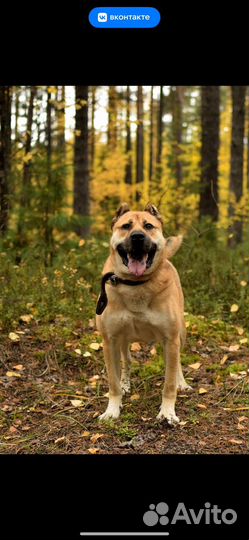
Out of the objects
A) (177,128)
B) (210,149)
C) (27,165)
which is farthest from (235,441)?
(177,128)

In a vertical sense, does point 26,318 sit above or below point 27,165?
below

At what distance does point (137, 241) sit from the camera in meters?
3.73

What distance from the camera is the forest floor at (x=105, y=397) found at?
3.73m

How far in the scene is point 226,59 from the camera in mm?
2170

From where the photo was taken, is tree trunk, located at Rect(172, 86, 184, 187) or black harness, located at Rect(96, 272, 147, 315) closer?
black harness, located at Rect(96, 272, 147, 315)

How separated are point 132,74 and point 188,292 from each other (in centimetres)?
507

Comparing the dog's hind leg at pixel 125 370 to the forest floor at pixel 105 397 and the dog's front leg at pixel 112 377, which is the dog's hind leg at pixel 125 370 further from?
the dog's front leg at pixel 112 377

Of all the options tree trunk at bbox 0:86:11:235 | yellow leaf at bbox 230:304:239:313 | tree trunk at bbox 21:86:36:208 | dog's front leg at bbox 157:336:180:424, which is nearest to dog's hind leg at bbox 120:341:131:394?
dog's front leg at bbox 157:336:180:424

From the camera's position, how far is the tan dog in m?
3.85

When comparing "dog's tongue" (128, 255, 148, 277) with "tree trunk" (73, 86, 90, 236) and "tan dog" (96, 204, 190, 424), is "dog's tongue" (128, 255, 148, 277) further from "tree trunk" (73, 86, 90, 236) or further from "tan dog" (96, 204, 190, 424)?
"tree trunk" (73, 86, 90, 236)

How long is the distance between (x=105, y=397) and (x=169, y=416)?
76cm

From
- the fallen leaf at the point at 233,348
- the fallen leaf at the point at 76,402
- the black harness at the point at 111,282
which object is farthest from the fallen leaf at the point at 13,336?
the fallen leaf at the point at 233,348

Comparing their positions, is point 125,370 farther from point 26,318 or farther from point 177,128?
point 177,128
